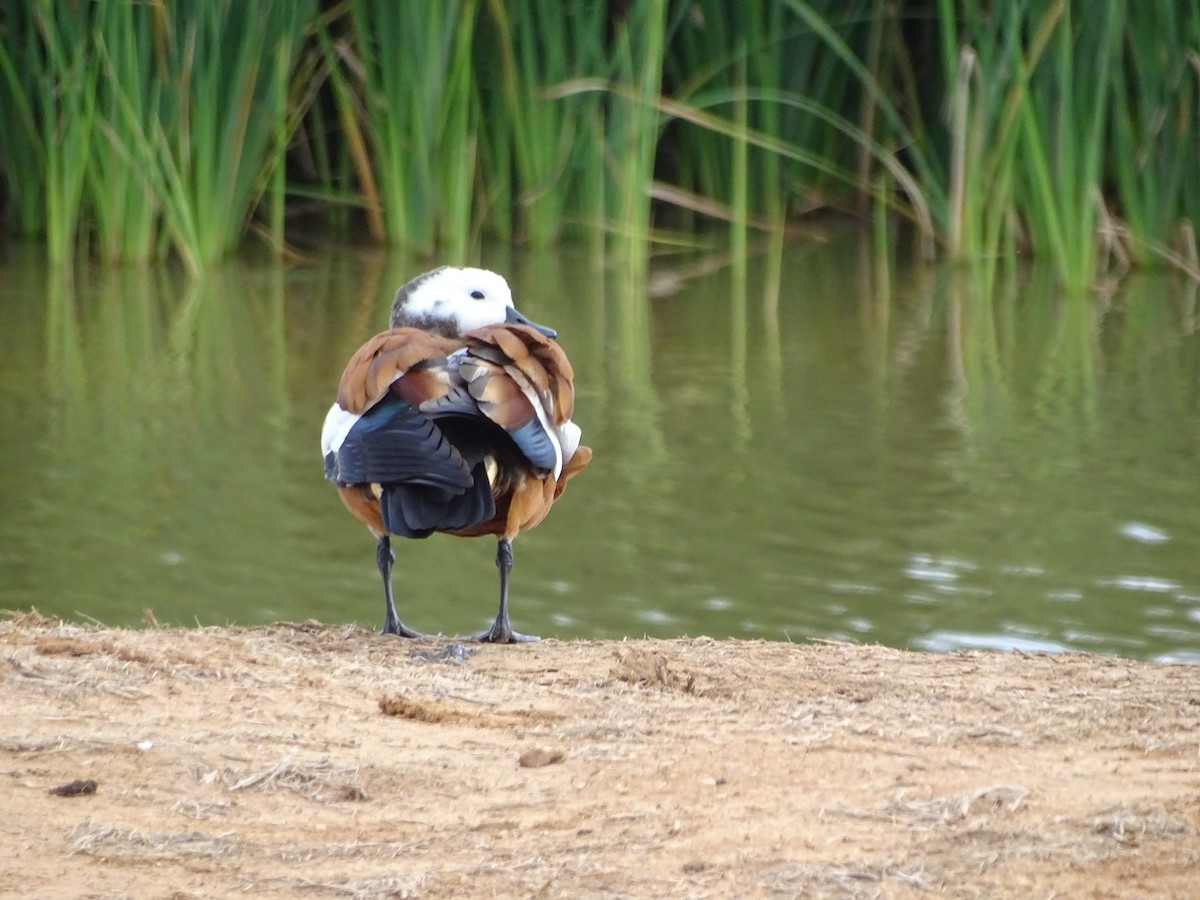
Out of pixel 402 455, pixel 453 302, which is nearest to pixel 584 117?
pixel 453 302

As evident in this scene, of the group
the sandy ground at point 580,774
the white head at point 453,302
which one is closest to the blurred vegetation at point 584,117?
the white head at point 453,302

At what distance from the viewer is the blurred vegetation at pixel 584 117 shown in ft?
35.3

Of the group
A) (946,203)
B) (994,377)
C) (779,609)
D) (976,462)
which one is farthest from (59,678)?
(946,203)

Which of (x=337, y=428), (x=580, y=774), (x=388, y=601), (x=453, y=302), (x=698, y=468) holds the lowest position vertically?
(x=698, y=468)

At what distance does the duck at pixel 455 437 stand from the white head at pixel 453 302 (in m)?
0.71

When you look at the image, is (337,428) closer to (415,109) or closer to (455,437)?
(455,437)

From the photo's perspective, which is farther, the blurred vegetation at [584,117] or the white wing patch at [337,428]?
the blurred vegetation at [584,117]

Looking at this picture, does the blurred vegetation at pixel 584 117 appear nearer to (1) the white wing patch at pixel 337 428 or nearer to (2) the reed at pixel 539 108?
(2) the reed at pixel 539 108

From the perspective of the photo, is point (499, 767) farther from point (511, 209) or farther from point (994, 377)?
point (511, 209)

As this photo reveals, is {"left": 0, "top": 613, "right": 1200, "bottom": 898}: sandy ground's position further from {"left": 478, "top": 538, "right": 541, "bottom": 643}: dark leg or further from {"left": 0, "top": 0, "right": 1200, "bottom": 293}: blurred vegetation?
{"left": 0, "top": 0, "right": 1200, "bottom": 293}: blurred vegetation

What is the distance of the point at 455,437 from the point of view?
184 inches

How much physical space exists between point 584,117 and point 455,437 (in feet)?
24.7

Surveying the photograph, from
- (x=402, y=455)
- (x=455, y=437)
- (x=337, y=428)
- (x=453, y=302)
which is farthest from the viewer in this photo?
(x=453, y=302)

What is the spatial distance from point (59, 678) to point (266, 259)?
945 centimetres
